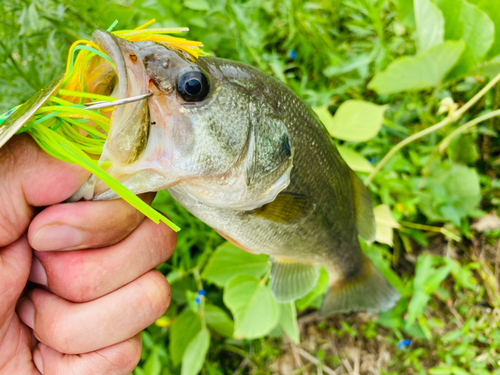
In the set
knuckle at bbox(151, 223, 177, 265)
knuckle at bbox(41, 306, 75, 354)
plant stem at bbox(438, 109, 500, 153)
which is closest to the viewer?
knuckle at bbox(41, 306, 75, 354)

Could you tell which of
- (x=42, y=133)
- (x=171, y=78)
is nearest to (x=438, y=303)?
(x=171, y=78)

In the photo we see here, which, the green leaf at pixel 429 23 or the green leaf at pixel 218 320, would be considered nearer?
the green leaf at pixel 429 23

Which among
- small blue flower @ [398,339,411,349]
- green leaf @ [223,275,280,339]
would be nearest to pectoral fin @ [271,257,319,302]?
green leaf @ [223,275,280,339]

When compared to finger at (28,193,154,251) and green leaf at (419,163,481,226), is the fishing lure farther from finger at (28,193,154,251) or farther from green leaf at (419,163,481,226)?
green leaf at (419,163,481,226)

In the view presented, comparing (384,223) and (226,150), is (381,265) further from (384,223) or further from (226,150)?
(226,150)

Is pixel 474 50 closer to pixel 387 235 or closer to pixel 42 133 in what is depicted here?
pixel 387 235

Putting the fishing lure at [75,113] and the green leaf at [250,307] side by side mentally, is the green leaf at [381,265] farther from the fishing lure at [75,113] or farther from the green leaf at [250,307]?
the fishing lure at [75,113]

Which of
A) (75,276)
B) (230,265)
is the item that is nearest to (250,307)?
(230,265)

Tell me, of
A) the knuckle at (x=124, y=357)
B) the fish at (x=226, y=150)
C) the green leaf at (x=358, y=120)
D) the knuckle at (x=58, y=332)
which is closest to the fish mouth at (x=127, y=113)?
the fish at (x=226, y=150)
